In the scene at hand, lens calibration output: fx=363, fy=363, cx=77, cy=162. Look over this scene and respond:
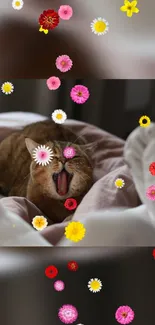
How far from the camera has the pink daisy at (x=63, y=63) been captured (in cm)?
108

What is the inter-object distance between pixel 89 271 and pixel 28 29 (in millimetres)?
740

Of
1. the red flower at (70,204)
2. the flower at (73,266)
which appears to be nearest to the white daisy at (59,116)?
the red flower at (70,204)

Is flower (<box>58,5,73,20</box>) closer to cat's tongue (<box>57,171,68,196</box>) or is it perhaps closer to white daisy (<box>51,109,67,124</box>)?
white daisy (<box>51,109,67,124</box>)

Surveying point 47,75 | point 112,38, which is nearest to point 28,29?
point 47,75

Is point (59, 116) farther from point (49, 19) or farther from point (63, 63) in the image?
point (49, 19)

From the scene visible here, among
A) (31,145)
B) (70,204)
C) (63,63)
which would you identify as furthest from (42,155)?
(63,63)

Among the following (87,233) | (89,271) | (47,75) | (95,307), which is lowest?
(95,307)

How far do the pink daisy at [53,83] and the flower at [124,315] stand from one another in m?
0.68

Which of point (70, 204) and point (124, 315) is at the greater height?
point (70, 204)

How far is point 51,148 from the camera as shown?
109cm

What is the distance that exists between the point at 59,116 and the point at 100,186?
242 millimetres

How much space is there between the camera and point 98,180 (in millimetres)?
1086

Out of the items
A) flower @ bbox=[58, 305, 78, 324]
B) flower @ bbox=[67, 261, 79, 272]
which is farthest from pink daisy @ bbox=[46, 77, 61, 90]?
flower @ bbox=[58, 305, 78, 324]

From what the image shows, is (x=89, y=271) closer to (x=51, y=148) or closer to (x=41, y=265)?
(x=41, y=265)
